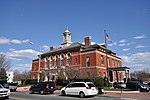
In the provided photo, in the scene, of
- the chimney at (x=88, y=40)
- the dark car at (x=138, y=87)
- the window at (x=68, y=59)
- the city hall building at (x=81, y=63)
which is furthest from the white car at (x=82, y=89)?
the chimney at (x=88, y=40)

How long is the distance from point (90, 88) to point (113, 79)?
109 feet

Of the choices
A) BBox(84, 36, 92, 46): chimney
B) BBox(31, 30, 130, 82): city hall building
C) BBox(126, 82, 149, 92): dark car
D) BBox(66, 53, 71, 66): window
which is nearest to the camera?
BBox(126, 82, 149, 92): dark car

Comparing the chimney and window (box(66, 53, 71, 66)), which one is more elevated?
the chimney

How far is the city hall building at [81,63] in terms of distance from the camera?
4500 cm

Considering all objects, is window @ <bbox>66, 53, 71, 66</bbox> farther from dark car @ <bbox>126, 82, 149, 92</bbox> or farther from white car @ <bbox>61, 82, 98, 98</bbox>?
white car @ <bbox>61, 82, 98, 98</bbox>

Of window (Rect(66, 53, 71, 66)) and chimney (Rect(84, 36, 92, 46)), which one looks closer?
window (Rect(66, 53, 71, 66))

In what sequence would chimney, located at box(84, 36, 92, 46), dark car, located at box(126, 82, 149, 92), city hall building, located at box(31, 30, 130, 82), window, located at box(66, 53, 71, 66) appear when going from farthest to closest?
chimney, located at box(84, 36, 92, 46) < window, located at box(66, 53, 71, 66) < city hall building, located at box(31, 30, 130, 82) < dark car, located at box(126, 82, 149, 92)

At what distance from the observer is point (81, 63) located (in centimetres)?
5025

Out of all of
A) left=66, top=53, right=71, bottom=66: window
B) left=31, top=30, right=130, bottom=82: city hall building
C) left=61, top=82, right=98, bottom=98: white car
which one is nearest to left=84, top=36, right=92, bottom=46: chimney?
left=31, top=30, right=130, bottom=82: city hall building

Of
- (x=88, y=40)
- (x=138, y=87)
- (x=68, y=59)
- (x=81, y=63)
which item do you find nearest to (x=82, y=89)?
(x=138, y=87)

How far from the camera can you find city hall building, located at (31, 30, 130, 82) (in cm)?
4500

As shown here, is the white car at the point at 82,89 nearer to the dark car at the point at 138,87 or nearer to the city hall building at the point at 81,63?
the dark car at the point at 138,87

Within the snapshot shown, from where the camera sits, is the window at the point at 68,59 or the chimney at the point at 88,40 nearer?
the window at the point at 68,59

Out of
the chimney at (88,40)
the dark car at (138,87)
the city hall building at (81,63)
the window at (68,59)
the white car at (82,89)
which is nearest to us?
the white car at (82,89)
